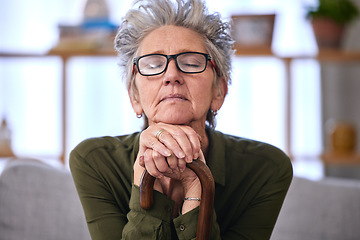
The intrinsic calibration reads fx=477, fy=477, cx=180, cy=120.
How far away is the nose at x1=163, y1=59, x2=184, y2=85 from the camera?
3.06 ft

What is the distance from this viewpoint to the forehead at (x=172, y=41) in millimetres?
951

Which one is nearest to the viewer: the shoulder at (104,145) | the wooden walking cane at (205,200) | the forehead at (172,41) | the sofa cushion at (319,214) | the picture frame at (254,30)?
the wooden walking cane at (205,200)

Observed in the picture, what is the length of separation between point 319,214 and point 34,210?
906mm

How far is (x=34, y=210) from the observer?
5.04ft

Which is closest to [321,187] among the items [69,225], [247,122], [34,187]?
[69,225]

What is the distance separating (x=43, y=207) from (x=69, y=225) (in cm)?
10

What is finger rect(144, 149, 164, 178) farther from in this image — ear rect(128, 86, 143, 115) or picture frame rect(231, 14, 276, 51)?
picture frame rect(231, 14, 276, 51)

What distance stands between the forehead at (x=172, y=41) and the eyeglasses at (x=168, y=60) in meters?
0.01

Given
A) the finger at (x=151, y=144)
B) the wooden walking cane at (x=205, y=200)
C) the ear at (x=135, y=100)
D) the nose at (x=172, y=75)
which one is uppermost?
the nose at (x=172, y=75)

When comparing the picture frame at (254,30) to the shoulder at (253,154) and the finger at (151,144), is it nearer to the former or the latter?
the shoulder at (253,154)

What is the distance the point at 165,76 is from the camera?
0.94m

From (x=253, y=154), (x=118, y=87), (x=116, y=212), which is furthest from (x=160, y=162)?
(x=118, y=87)

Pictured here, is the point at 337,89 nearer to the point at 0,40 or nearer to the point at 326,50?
the point at 326,50

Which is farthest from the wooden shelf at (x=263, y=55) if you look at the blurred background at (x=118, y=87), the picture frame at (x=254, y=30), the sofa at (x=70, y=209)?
the sofa at (x=70, y=209)
